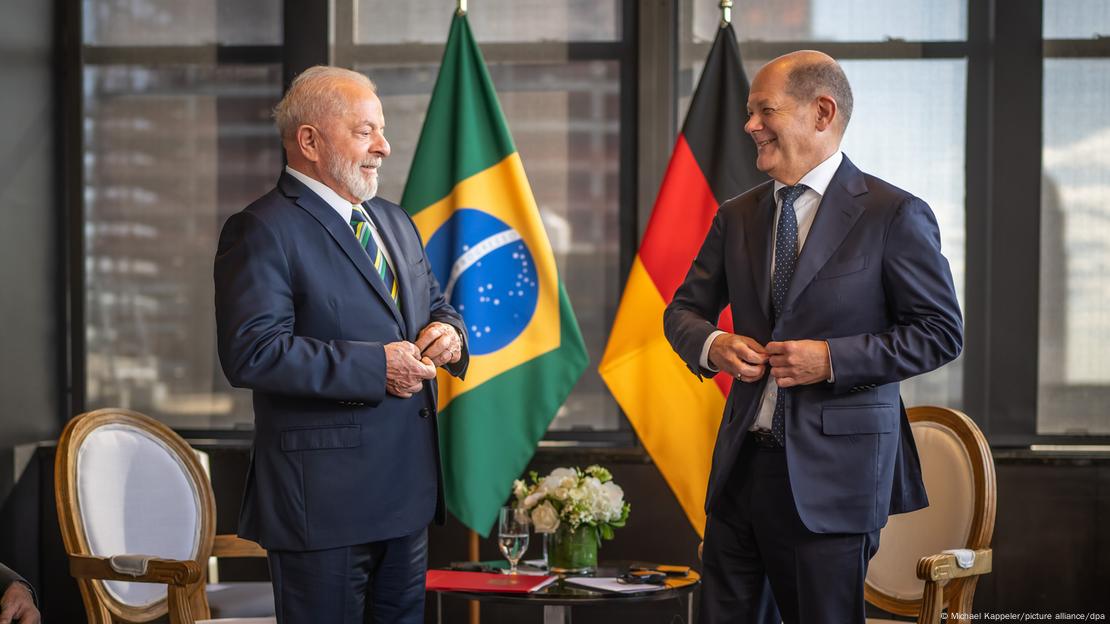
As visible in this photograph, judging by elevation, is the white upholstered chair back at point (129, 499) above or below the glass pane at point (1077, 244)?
below

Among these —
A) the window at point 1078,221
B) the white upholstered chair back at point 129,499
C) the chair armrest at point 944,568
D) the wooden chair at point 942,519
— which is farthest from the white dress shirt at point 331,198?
the window at point 1078,221

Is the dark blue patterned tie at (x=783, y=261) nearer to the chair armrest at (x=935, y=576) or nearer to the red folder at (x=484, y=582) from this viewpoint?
the chair armrest at (x=935, y=576)

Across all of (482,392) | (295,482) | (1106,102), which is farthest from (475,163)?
(1106,102)

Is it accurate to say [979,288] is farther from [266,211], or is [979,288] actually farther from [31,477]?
[31,477]

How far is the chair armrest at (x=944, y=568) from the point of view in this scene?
256cm

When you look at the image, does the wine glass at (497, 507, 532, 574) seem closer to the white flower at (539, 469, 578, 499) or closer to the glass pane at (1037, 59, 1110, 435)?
the white flower at (539, 469, 578, 499)

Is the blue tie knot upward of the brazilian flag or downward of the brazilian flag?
upward

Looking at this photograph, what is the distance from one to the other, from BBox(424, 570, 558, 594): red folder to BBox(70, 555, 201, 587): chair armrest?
60cm

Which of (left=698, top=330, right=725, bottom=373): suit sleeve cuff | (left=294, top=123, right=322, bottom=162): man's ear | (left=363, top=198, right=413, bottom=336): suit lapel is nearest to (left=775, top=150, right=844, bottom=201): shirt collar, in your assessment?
(left=698, top=330, right=725, bottom=373): suit sleeve cuff

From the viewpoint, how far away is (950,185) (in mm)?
4215

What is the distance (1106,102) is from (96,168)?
405 cm

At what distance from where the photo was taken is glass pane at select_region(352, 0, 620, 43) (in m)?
4.37

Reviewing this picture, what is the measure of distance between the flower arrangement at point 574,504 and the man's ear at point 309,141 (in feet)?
3.88

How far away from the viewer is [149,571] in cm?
277
